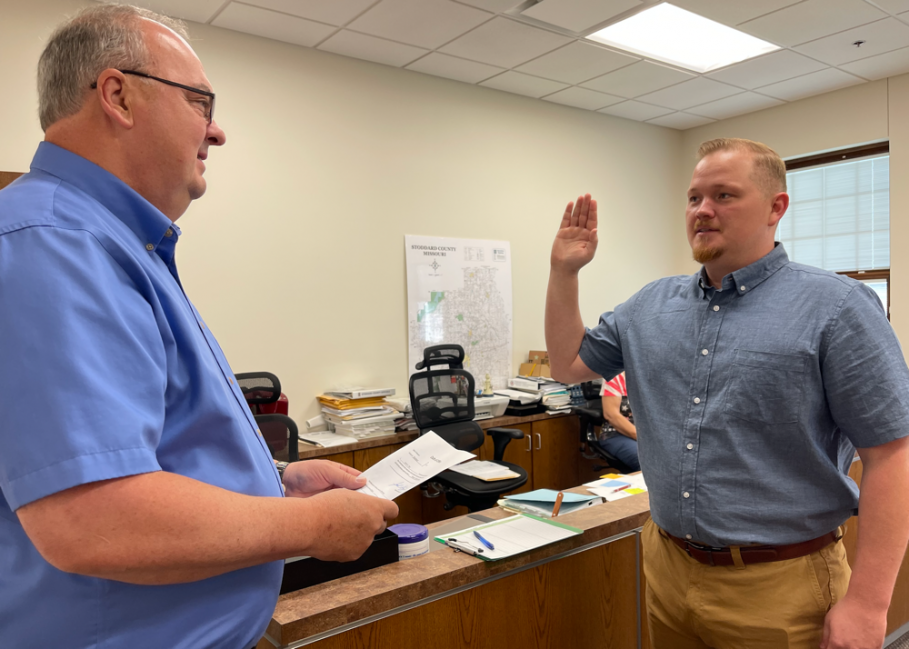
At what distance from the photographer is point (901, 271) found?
4594 millimetres

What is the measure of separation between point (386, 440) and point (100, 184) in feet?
9.50

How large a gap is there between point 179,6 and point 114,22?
2751 millimetres

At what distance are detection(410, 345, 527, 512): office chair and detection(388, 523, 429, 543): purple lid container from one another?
175 cm

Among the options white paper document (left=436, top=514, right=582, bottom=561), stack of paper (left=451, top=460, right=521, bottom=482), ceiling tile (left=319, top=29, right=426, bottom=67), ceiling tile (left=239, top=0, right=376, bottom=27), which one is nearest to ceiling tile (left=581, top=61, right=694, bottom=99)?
ceiling tile (left=319, top=29, right=426, bottom=67)

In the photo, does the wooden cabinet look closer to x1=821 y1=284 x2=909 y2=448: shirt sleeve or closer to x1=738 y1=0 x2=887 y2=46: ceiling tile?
x1=738 y1=0 x2=887 y2=46: ceiling tile

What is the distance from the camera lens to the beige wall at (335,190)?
346 centimetres

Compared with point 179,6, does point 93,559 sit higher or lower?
lower

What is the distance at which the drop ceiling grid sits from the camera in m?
3.31

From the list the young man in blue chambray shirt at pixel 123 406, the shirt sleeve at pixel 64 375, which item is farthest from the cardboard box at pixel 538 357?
the shirt sleeve at pixel 64 375

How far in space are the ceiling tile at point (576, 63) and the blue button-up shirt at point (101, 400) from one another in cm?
360

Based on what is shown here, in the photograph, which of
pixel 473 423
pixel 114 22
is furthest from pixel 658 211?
pixel 114 22

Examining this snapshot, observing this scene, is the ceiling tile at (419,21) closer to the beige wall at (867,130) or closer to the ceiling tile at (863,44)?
the ceiling tile at (863,44)

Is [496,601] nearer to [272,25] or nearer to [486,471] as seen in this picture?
[486,471]

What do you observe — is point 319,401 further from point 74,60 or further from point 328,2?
point 74,60
